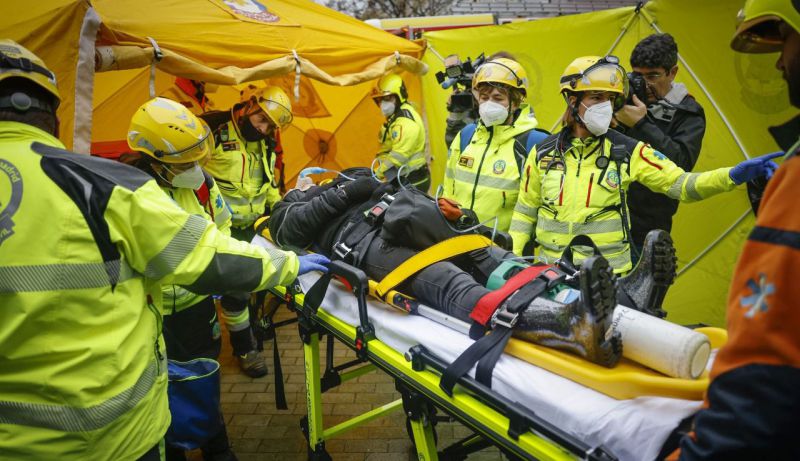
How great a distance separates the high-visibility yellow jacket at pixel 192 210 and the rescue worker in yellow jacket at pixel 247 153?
1197 millimetres

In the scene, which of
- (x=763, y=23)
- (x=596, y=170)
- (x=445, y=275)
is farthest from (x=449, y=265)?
(x=763, y=23)

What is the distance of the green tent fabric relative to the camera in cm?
358

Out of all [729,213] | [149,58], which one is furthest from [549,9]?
[149,58]

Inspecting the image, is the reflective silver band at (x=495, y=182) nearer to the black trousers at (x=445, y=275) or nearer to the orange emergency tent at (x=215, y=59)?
the black trousers at (x=445, y=275)

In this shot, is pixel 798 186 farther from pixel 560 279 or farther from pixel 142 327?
pixel 142 327

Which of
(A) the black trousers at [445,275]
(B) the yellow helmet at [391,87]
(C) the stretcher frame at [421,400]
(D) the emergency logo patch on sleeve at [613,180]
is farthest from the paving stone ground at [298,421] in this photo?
(B) the yellow helmet at [391,87]

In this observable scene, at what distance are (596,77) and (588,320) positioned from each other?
62.4 inches

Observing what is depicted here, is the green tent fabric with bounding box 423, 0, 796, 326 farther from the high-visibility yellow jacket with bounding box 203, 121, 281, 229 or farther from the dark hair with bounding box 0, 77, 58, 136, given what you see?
the dark hair with bounding box 0, 77, 58, 136

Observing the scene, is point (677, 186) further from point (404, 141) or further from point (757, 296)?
point (404, 141)

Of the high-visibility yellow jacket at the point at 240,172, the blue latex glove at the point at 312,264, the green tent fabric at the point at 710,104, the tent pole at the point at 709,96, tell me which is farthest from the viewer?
the high-visibility yellow jacket at the point at 240,172

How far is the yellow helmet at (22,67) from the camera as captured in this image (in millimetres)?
1335

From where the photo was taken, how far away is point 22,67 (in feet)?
4.41

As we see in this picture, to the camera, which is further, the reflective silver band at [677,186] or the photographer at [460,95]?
the photographer at [460,95]

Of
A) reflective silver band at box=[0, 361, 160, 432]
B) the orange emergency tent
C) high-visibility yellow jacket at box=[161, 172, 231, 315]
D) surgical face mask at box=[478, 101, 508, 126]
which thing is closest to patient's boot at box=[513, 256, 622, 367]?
reflective silver band at box=[0, 361, 160, 432]
